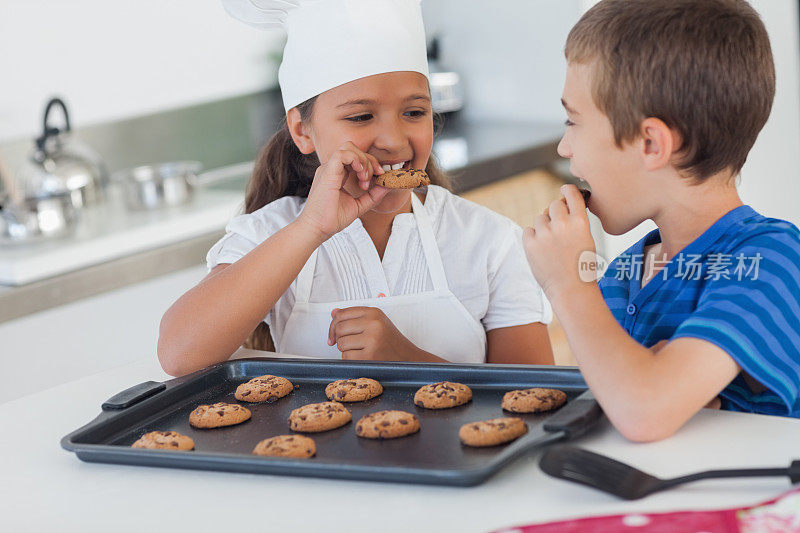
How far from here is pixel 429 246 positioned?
159 centimetres

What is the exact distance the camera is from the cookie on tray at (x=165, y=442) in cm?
95

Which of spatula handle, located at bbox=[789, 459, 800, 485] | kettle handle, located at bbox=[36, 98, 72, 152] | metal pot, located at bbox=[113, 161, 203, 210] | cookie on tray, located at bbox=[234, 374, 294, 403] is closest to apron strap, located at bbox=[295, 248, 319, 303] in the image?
cookie on tray, located at bbox=[234, 374, 294, 403]

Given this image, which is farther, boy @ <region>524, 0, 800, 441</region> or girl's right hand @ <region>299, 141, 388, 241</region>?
girl's right hand @ <region>299, 141, 388, 241</region>

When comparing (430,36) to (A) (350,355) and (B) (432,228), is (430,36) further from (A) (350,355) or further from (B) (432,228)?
(A) (350,355)

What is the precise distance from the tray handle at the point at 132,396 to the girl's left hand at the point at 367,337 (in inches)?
12.2

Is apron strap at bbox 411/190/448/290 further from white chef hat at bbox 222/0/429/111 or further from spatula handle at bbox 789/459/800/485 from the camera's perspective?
spatula handle at bbox 789/459/800/485

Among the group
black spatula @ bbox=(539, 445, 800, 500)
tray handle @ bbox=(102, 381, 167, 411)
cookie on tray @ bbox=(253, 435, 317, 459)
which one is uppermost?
tray handle @ bbox=(102, 381, 167, 411)

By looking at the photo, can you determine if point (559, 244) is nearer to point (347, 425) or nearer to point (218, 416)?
point (347, 425)

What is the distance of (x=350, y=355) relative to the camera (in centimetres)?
135

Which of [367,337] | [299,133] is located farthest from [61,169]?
[367,337]

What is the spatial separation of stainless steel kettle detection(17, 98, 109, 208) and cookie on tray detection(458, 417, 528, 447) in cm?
182

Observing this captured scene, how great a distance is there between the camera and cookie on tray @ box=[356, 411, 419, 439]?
94 cm

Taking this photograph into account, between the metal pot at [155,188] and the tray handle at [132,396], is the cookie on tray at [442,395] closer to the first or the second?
the tray handle at [132,396]

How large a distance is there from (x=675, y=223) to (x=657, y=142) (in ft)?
0.40
